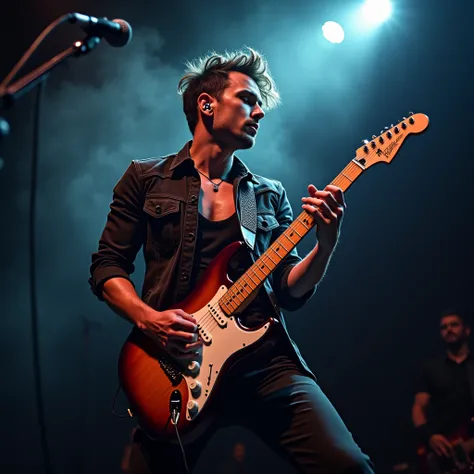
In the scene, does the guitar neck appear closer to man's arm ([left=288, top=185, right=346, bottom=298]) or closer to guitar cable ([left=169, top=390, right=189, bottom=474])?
man's arm ([left=288, top=185, right=346, bottom=298])

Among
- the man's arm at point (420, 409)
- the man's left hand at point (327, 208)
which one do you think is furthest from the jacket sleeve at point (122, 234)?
the man's arm at point (420, 409)

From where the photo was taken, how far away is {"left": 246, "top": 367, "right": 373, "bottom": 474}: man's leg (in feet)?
5.55

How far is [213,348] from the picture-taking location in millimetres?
1937

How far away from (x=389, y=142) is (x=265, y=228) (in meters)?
0.60

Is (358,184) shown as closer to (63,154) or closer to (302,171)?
(302,171)

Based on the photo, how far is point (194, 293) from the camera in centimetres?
206

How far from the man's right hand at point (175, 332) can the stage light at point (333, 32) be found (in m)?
3.19

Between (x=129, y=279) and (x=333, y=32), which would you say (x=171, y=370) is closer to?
A: (x=129, y=279)

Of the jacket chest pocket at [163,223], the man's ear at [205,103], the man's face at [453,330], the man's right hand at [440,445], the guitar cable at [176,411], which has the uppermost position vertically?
the man's ear at [205,103]

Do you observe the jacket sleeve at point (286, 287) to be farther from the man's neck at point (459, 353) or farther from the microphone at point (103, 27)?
the man's neck at point (459, 353)

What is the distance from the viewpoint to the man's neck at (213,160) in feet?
7.97

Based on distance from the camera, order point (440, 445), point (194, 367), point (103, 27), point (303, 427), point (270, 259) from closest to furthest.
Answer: point (103, 27), point (303, 427), point (194, 367), point (270, 259), point (440, 445)

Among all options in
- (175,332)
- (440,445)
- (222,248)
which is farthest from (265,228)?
(440,445)

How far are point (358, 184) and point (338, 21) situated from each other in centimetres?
132
